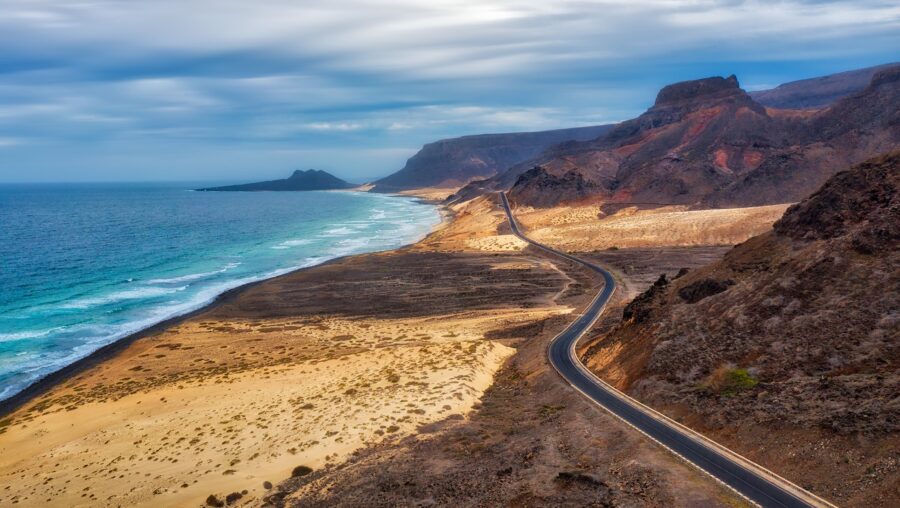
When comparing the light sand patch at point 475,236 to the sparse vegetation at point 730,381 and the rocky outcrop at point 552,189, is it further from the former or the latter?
the sparse vegetation at point 730,381

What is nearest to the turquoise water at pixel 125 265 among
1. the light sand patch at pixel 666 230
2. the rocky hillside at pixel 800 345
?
the light sand patch at pixel 666 230

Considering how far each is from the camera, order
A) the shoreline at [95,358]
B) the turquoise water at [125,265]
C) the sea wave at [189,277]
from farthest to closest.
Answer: the sea wave at [189,277] → the turquoise water at [125,265] → the shoreline at [95,358]

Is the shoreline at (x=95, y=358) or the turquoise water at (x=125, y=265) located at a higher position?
the turquoise water at (x=125, y=265)

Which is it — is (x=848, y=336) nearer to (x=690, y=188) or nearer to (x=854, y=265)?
(x=854, y=265)

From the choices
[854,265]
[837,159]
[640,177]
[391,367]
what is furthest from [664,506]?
[640,177]

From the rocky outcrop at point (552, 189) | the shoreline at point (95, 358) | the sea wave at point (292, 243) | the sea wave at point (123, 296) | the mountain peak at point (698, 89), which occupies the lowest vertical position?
the shoreline at point (95, 358)

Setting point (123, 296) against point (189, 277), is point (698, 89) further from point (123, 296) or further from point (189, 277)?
point (123, 296)

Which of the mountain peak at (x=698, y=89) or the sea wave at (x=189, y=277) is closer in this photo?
the sea wave at (x=189, y=277)
